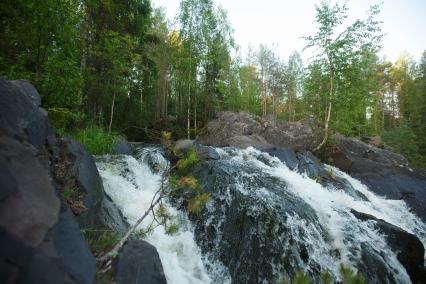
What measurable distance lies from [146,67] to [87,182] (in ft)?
44.0

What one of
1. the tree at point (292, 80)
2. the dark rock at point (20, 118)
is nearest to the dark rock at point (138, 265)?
the dark rock at point (20, 118)

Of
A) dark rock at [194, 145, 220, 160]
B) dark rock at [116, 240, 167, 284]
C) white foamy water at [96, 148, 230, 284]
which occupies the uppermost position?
dark rock at [194, 145, 220, 160]

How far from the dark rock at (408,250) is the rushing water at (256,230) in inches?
6.7

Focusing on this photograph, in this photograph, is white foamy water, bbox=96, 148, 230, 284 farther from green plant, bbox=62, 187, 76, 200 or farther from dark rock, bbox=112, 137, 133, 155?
green plant, bbox=62, 187, 76, 200

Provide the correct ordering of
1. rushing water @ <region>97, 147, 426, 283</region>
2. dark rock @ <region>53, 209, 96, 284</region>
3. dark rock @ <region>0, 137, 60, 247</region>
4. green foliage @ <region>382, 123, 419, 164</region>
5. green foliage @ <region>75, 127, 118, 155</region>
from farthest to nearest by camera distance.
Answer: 1. green foliage @ <region>382, 123, 419, 164</region>
2. green foliage @ <region>75, 127, 118, 155</region>
3. rushing water @ <region>97, 147, 426, 283</region>
4. dark rock @ <region>53, 209, 96, 284</region>
5. dark rock @ <region>0, 137, 60, 247</region>

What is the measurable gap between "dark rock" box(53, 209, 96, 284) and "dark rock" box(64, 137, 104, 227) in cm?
122

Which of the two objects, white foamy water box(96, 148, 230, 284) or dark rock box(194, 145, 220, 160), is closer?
white foamy water box(96, 148, 230, 284)

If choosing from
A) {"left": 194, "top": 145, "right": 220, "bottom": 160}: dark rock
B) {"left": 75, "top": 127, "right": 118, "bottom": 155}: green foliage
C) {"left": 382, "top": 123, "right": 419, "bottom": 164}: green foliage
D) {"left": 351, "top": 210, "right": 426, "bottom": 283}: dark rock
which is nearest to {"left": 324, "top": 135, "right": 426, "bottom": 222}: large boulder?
{"left": 351, "top": 210, "right": 426, "bottom": 283}: dark rock

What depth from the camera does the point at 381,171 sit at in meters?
14.1

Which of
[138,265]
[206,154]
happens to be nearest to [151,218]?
[138,265]

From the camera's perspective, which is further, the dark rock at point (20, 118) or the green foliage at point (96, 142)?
the green foliage at point (96, 142)

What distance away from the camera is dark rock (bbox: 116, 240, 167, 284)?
2830 mm

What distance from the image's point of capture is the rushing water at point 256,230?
190 inches

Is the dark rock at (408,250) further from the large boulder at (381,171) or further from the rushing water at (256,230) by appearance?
the large boulder at (381,171)
